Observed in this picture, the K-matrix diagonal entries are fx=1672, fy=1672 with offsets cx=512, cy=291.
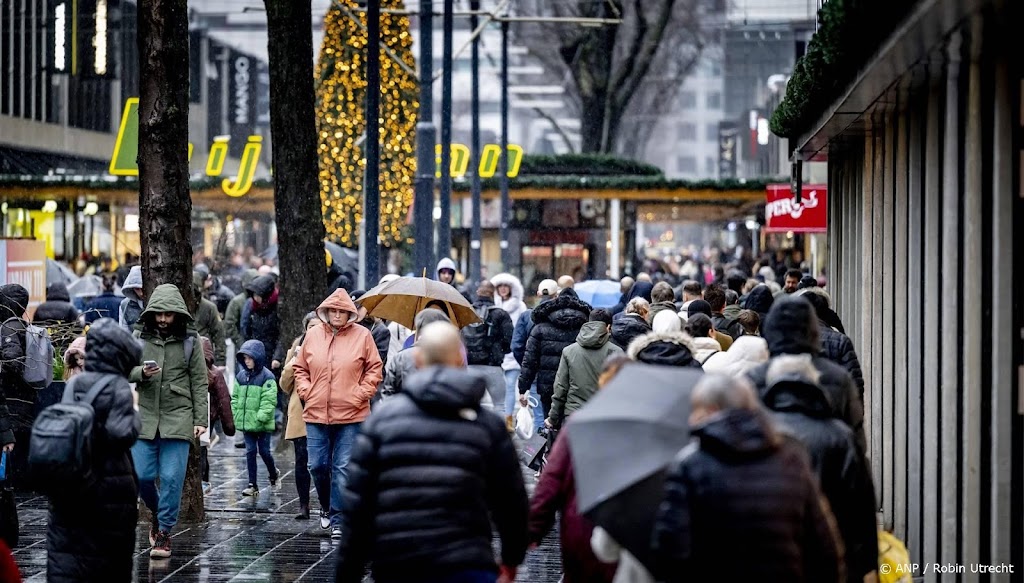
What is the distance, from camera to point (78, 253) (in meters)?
47.9

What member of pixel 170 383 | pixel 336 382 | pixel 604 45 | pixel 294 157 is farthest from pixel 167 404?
pixel 604 45

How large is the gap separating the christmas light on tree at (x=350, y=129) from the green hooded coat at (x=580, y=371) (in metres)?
22.2

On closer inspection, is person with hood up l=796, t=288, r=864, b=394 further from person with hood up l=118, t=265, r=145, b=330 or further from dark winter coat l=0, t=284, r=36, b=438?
person with hood up l=118, t=265, r=145, b=330

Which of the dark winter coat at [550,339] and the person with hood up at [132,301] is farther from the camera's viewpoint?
the person with hood up at [132,301]

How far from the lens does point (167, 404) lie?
11.1 meters

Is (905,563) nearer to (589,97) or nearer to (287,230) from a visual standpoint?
(287,230)

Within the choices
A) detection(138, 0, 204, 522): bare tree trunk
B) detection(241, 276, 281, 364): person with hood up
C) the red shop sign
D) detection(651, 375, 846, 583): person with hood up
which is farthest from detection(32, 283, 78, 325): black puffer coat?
detection(651, 375, 846, 583): person with hood up

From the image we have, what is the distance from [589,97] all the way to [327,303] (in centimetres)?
3758

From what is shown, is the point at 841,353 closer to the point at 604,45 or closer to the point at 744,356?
the point at 744,356

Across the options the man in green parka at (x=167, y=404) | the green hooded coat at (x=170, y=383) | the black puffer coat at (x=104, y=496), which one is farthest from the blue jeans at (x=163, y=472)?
the black puffer coat at (x=104, y=496)

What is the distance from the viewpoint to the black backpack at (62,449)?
7.86 meters

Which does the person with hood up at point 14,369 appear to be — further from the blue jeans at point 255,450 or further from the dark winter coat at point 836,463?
the dark winter coat at point 836,463

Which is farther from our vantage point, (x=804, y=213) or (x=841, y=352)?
(x=804, y=213)

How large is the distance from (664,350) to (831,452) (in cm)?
216
